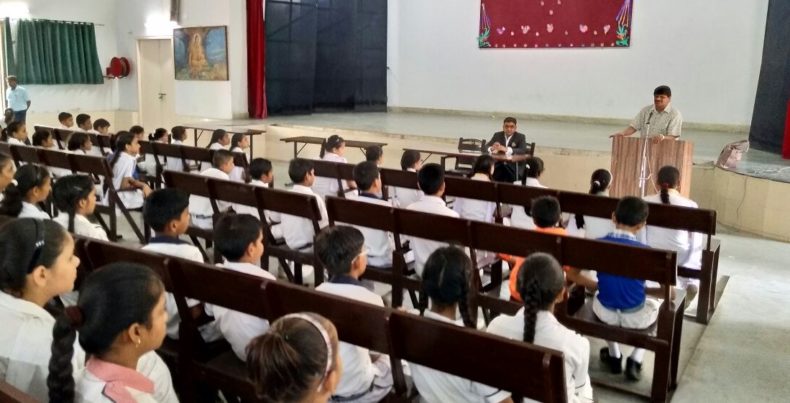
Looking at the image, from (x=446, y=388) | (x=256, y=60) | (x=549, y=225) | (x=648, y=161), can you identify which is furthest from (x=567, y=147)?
(x=446, y=388)

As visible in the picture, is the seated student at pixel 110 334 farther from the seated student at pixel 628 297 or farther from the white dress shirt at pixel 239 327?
the seated student at pixel 628 297

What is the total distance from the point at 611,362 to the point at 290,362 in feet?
7.42

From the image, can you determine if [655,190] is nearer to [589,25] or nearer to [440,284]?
[440,284]

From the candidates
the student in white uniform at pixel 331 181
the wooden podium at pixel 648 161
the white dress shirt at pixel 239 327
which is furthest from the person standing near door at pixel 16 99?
the white dress shirt at pixel 239 327

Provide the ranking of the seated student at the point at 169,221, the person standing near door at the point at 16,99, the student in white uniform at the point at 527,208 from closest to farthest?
the seated student at the point at 169,221
the student in white uniform at the point at 527,208
the person standing near door at the point at 16,99

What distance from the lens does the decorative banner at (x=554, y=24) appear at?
10469 mm

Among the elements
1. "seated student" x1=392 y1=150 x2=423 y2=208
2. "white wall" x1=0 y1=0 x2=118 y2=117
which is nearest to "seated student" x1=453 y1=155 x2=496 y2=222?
"seated student" x1=392 y1=150 x2=423 y2=208

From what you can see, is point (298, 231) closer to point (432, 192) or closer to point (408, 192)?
point (432, 192)

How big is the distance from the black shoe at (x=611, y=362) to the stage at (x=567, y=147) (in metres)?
3.35

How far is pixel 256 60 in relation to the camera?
10.6 m

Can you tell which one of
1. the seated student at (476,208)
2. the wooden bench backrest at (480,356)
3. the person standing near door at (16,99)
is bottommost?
the seated student at (476,208)

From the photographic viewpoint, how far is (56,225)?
178 cm

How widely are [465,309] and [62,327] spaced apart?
1.18 m

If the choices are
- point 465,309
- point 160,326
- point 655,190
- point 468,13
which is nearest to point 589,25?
point 468,13
